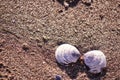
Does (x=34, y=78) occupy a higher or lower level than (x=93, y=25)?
lower

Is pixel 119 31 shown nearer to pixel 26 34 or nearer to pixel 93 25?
pixel 93 25

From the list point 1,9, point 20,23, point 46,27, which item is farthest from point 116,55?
point 1,9

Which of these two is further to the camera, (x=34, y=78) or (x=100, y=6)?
(x=100, y=6)
